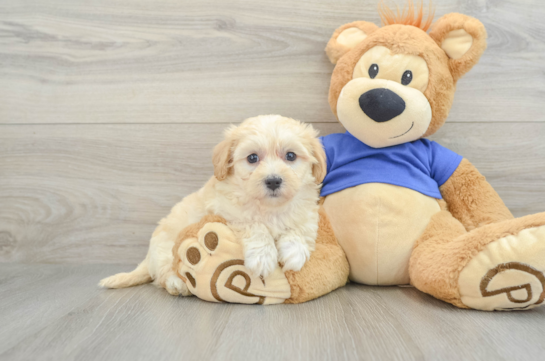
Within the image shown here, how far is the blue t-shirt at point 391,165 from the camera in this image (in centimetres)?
130

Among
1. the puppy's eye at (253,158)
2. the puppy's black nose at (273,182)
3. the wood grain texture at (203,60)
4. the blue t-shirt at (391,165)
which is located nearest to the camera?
the puppy's black nose at (273,182)

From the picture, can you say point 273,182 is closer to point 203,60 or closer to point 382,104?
point 382,104

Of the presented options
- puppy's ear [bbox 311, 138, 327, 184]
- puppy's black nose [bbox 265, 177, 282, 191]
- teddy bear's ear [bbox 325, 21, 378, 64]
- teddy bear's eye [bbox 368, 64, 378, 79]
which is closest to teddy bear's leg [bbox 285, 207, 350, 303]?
puppy's ear [bbox 311, 138, 327, 184]

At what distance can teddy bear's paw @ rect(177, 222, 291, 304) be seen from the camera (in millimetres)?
1134

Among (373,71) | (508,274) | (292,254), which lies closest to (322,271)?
(292,254)

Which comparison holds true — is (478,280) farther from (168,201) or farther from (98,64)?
(98,64)

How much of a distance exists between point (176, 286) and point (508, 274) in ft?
3.20

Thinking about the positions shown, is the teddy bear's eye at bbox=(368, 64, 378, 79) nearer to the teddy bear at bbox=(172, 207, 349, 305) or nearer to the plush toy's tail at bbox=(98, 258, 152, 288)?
the teddy bear at bbox=(172, 207, 349, 305)

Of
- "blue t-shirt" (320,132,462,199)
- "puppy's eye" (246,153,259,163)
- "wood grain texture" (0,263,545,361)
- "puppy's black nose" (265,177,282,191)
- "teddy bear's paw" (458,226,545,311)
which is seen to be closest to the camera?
"wood grain texture" (0,263,545,361)

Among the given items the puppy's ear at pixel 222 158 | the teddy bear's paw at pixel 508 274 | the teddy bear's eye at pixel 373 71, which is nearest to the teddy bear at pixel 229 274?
the puppy's ear at pixel 222 158

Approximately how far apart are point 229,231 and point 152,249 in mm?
352

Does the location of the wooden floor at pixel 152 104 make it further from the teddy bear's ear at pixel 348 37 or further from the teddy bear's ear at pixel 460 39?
the teddy bear's ear at pixel 460 39

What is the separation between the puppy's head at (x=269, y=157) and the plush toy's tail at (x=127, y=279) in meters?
0.51

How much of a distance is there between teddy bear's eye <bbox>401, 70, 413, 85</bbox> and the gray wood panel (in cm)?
42
